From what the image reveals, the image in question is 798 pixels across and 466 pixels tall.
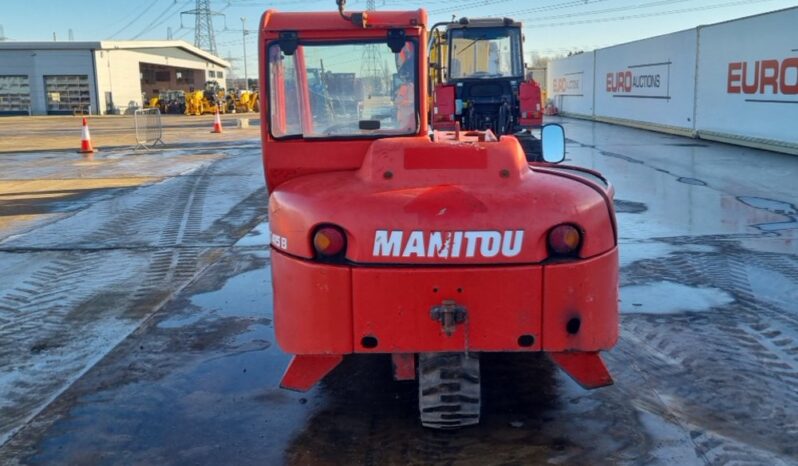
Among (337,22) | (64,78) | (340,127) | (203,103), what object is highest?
(64,78)

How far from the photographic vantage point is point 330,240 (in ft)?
11.7

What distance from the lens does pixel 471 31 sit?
52.0ft

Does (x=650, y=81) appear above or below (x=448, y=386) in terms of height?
above

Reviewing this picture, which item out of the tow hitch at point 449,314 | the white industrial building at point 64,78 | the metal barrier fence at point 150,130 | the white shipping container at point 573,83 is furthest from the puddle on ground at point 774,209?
the white industrial building at point 64,78

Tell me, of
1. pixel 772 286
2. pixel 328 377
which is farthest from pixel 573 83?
pixel 328 377

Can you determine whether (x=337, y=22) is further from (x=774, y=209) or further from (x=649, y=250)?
(x=774, y=209)

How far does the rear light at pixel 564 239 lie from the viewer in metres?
3.50

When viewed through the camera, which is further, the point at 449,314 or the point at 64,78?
the point at 64,78

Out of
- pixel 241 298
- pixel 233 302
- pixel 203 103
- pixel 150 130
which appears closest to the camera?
pixel 233 302

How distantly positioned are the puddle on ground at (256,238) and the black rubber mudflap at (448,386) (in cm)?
542

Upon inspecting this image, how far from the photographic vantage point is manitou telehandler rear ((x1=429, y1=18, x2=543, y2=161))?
15602 millimetres

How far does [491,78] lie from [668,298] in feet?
33.9

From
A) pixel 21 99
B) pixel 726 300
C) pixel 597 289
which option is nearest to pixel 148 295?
pixel 597 289

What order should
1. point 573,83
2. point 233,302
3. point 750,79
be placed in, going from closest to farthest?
1. point 233,302
2. point 750,79
3. point 573,83
